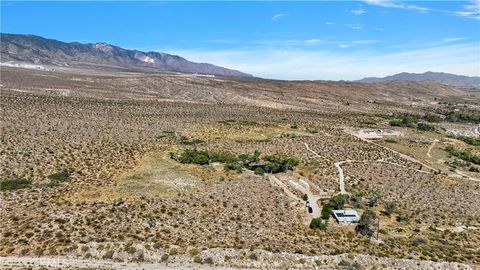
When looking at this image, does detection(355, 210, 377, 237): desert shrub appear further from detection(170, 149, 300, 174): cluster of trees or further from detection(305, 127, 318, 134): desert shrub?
detection(305, 127, 318, 134): desert shrub

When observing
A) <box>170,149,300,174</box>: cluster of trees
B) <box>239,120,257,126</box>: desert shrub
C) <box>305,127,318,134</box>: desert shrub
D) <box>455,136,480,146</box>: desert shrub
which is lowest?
<box>170,149,300,174</box>: cluster of trees

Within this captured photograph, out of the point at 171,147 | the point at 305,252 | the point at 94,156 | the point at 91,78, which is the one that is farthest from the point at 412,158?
the point at 91,78

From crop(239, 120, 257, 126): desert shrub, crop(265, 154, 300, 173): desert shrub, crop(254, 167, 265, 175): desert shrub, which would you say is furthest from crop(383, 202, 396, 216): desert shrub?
crop(239, 120, 257, 126): desert shrub

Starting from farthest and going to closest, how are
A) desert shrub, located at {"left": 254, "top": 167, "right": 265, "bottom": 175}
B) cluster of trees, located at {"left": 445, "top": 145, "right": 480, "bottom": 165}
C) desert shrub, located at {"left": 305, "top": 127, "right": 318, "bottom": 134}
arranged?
desert shrub, located at {"left": 305, "top": 127, "right": 318, "bottom": 134}
cluster of trees, located at {"left": 445, "top": 145, "right": 480, "bottom": 165}
desert shrub, located at {"left": 254, "top": 167, "right": 265, "bottom": 175}

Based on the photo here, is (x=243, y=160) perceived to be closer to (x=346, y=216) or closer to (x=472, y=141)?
(x=346, y=216)

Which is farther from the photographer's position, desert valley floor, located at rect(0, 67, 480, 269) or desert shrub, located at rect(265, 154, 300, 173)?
desert shrub, located at rect(265, 154, 300, 173)

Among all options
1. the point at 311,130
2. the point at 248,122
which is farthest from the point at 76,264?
the point at 248,122

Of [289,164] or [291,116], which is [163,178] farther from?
[291,116]
